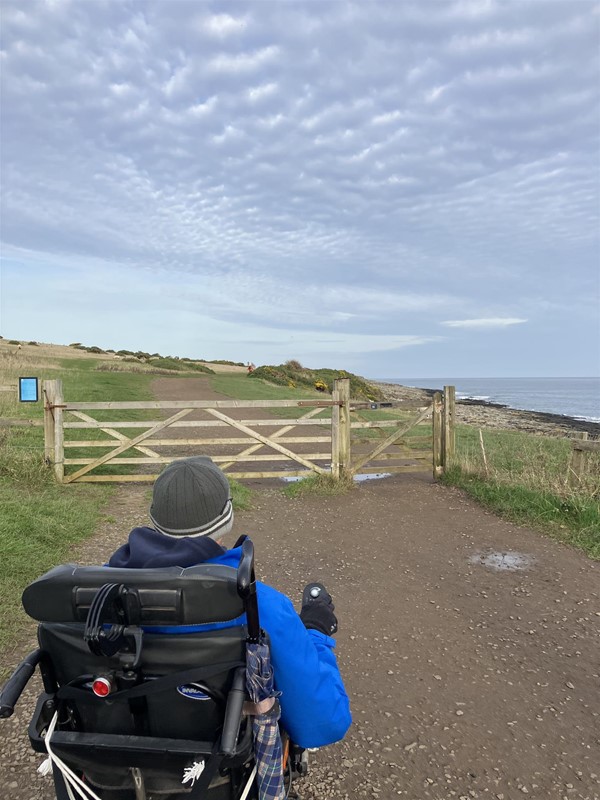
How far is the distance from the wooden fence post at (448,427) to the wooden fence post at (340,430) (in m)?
1.78

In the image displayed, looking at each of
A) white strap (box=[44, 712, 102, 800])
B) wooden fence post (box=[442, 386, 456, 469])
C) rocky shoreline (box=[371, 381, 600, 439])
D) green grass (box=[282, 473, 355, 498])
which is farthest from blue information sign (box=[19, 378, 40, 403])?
rocky shoreline (box=[371, 381, 600, 439])

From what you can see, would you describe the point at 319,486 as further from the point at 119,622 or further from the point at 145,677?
the point at 119,622

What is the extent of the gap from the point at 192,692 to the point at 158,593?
323 mm

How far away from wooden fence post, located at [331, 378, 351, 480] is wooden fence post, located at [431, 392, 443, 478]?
1.61 meters

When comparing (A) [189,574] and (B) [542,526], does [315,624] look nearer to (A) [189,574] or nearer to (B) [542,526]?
(A) [189,574]

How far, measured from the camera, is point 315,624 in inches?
86.4

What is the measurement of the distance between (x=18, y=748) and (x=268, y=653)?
7.11 ft

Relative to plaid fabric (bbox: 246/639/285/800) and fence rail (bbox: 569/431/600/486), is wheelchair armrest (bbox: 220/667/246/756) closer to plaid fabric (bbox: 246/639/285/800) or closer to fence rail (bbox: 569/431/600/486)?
plaid fabric (bbox: 246/639/285/800)

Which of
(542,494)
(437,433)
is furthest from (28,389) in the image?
(542,494)

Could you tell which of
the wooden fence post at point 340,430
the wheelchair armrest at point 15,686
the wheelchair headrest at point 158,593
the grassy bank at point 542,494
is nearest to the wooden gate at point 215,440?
the wooden fence post at point 340,430

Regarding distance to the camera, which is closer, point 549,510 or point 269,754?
point 269,754

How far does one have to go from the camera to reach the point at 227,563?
176 centimetres

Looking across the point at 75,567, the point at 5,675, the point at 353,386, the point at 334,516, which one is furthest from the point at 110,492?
the point at 353,386

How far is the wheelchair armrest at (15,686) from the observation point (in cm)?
165
